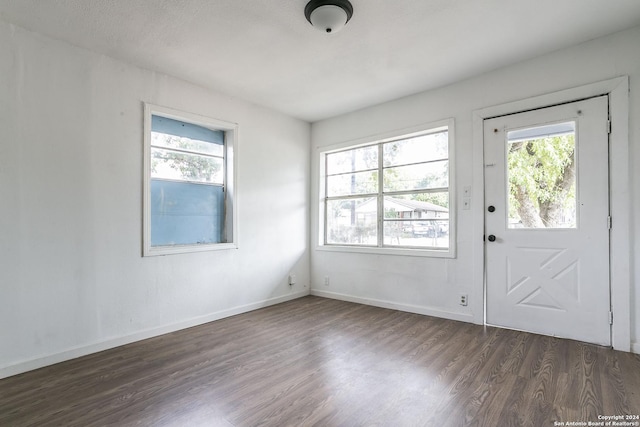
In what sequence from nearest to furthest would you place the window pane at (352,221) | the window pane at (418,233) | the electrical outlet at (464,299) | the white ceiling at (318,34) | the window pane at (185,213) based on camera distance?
the white ceiling at (318,34), the window pane at (185,213), the electrical outlet at (464,299), the window pane at (418,233), the window pane at (352,221)

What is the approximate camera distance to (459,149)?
3.65m

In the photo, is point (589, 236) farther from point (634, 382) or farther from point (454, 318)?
point (454, 318)

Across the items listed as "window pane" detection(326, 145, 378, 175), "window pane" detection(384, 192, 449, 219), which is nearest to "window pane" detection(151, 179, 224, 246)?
"window pane" detection(326, 145, 378, 175)

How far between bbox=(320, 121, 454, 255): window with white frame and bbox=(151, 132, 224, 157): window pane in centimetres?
174

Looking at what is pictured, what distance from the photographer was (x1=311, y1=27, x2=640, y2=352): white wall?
2.71 m

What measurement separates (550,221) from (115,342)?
4.37 m

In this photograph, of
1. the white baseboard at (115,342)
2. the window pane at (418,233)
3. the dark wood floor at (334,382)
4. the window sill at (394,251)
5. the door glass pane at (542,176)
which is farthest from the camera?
the window pane at (418,233)

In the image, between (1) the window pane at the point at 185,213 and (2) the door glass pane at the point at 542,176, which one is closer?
(2) the door glass pane at the point at 542,176

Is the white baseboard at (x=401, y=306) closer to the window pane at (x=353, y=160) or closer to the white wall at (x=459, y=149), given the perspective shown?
the white wall at (x=459, y=149)

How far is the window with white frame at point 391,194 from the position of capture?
153 inches

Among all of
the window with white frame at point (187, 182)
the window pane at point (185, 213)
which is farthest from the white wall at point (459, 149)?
the window pane at point (185, 213)

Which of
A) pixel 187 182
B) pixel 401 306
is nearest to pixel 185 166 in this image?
pixel 187 182

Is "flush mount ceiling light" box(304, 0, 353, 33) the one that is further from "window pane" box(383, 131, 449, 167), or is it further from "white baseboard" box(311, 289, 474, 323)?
"white baseboard" box(311, 289, 474, 323)

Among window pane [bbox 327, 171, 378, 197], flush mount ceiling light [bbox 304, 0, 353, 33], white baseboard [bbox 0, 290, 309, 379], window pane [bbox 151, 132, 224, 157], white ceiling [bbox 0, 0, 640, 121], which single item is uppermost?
white ceiling [bbox 0, 0, 640, 121]
